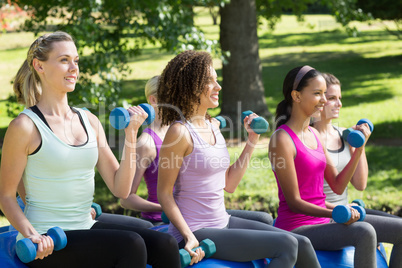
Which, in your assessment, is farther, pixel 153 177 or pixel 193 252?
pixel 153 177

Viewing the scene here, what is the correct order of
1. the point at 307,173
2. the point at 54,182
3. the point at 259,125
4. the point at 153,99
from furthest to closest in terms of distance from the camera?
the point at 153,99
the point at 307,173
the point at 259,125
the point at 54,182

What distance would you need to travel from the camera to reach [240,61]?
10.4 metres

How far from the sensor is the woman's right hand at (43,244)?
2.70 m

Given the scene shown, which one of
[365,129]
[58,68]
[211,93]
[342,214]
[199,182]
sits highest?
[58,68]

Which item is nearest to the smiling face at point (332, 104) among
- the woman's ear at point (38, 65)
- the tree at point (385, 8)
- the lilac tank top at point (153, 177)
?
the lilac tank top at point (153, 177)

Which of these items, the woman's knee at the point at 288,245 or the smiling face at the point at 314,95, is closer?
the woman's knee at the point at 288,245

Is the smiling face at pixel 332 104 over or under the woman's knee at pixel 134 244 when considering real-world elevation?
over

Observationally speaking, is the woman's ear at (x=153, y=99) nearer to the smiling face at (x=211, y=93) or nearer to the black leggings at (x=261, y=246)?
the smiling face at (x=211, y=93)

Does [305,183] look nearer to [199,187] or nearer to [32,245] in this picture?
[199,187]

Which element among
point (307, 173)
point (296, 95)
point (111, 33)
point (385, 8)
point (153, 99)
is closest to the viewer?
point (307, 173)

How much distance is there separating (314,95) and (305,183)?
61 centimetres

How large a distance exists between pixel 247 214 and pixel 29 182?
166 centimetres

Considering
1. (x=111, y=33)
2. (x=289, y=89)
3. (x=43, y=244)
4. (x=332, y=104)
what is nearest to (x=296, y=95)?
(x=289, y=89)

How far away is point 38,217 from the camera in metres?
2.95
